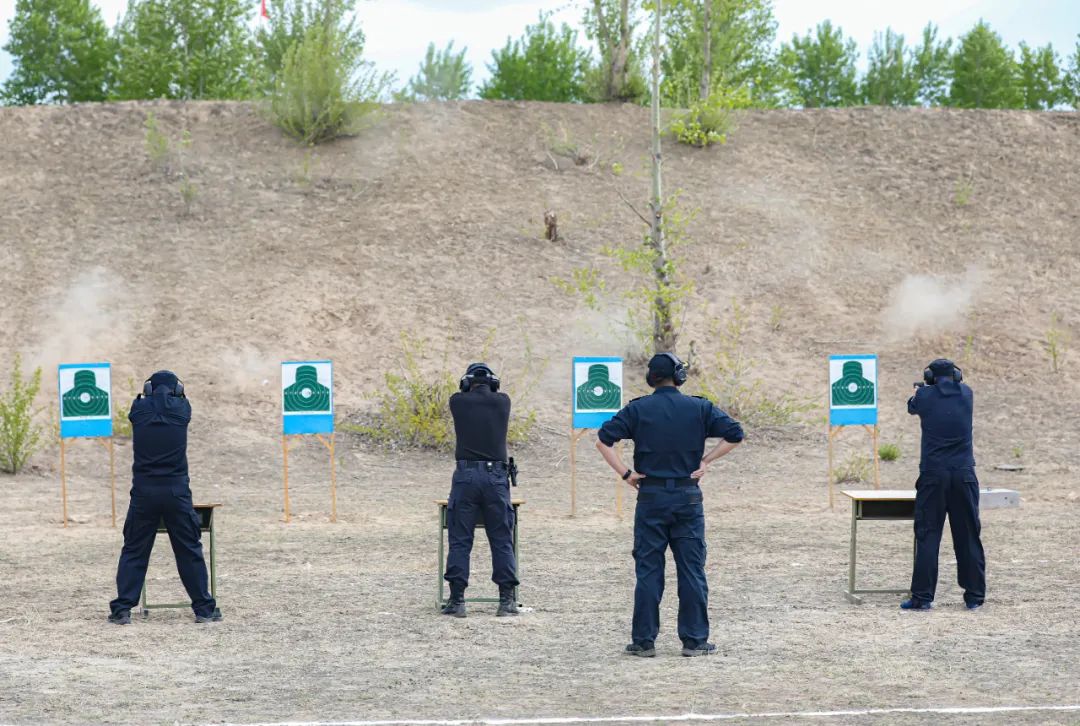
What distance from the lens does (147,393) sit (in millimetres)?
8992

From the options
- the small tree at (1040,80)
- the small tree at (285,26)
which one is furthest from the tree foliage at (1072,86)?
the small tree at (285,26)

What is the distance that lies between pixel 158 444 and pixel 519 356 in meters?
12.8

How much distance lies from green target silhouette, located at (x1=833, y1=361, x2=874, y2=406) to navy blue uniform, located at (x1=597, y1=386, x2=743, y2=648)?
8.42 metres

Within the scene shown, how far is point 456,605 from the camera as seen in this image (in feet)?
29.9

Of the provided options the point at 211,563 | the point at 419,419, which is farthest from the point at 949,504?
the point at 419,419

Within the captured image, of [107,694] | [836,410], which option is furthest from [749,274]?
[107,694]

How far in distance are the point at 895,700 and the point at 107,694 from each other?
4.09m

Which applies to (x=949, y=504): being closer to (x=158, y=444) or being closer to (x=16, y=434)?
(x=158, y=444)

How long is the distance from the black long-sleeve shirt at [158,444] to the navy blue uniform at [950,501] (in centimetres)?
504

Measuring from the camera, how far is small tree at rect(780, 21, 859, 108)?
3672 centimetres

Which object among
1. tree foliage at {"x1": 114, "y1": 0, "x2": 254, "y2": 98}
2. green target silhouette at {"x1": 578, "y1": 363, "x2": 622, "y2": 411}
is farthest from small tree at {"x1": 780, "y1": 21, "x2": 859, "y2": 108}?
green target silhouette at {"x1": 578, "y1": 363, "x2": 622, "y2": 411}

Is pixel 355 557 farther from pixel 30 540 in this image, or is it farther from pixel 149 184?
pixel 149 184

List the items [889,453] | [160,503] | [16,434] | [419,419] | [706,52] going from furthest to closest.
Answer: [706,52], [419,419], [889,453], [16,434], [160,503]

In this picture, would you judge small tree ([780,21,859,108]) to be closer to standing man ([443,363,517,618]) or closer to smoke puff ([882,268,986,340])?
smoke puff ([882,268,986,340])
